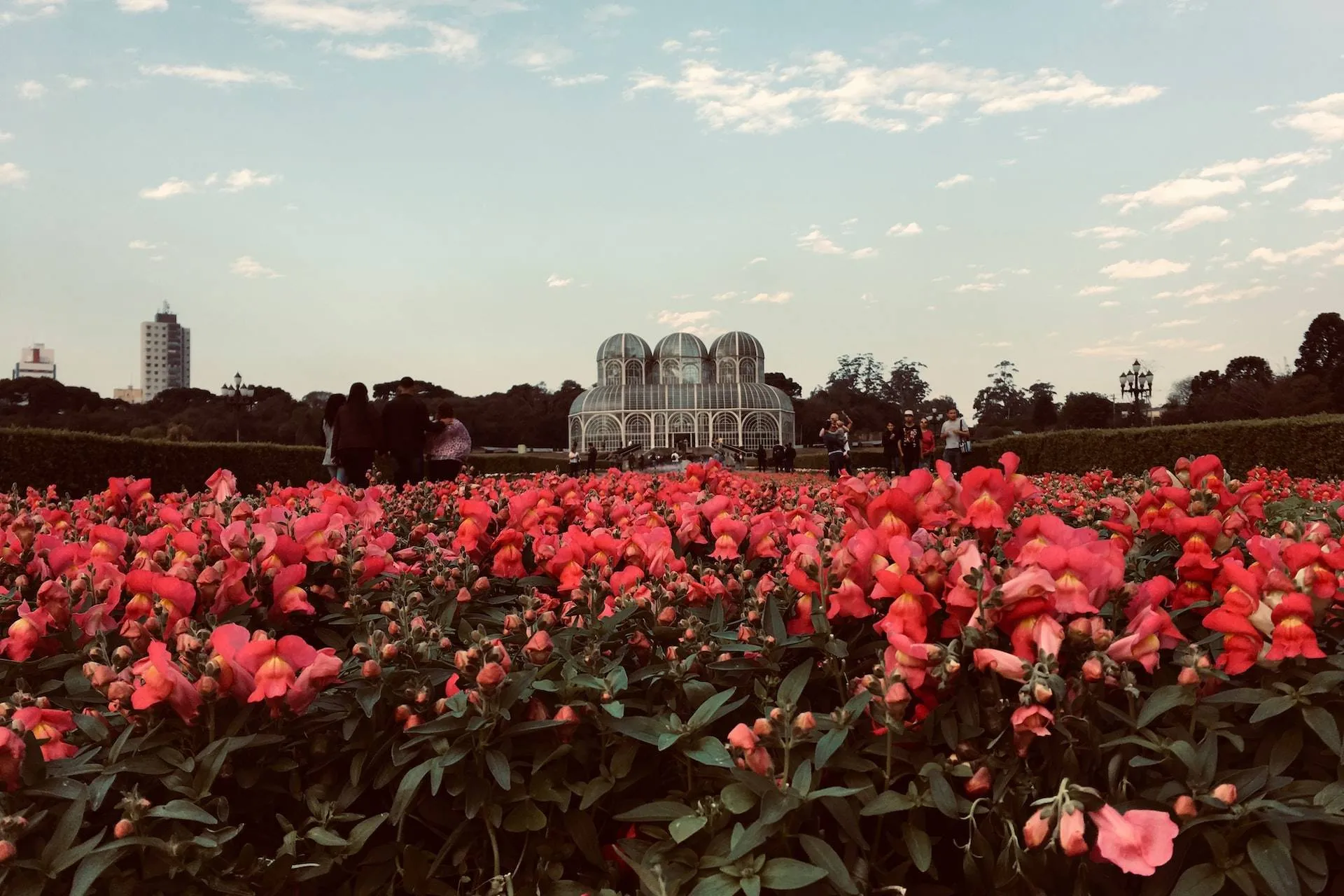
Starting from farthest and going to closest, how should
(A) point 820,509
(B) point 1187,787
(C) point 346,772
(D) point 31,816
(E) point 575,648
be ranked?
(A) point 820,509 < (E) point 575,648 < (C) point 346,772 < (D) point 31,816 < (B) point 1187,787

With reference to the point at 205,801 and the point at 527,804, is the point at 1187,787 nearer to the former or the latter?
the point at 527,804

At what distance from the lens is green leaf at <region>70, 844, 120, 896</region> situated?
1.42m

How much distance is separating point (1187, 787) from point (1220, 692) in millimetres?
288

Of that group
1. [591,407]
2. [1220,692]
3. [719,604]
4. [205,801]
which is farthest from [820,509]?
[591,407]

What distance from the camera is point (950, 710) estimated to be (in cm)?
161

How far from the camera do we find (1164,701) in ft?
5.02

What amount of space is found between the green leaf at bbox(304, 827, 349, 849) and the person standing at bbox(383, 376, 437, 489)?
9.18 meters

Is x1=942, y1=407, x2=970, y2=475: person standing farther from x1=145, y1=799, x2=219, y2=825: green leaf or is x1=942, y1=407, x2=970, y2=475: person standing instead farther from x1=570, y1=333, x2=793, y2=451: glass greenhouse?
x1=570, y1=333, x2=793, y2=451: glass greenhouse

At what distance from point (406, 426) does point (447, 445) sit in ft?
1.61

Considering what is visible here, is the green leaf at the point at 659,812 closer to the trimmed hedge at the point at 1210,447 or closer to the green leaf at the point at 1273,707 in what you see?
the green leaf at the point at 1273,707

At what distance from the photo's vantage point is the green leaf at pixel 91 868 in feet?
4.65

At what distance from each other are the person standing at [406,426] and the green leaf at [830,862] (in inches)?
375

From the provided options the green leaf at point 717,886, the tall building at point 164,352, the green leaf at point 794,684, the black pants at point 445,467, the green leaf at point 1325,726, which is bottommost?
the green leaf at point 717,886

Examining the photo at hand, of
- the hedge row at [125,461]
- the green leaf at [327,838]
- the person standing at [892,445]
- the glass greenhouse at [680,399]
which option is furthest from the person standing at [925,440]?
the glass greenhouse at [680,399]
